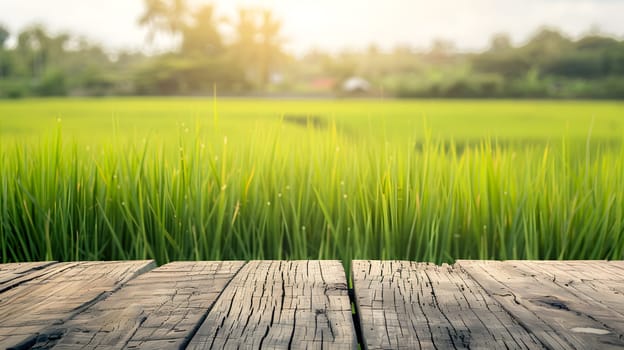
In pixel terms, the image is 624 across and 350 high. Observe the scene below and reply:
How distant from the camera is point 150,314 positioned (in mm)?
1149

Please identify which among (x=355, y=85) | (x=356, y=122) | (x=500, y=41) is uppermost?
(x=500, y=41)

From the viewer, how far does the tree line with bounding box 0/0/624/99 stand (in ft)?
101

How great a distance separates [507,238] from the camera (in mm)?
2236

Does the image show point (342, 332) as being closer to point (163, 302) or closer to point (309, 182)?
point (163, 302)

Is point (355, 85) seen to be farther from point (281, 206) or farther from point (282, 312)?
point (282, 312)

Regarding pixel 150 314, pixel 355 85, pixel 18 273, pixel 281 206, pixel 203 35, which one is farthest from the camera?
pixel 203 35

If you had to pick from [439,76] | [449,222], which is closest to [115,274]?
[449,222]

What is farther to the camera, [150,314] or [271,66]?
[271,66]

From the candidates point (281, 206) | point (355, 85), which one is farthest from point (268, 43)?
point (281, 206)

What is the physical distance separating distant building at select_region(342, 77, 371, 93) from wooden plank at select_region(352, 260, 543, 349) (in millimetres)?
31873

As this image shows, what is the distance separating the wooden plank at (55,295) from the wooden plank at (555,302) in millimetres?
877

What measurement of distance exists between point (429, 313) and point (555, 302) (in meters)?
0.30

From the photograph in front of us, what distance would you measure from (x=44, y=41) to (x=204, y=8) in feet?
42.5

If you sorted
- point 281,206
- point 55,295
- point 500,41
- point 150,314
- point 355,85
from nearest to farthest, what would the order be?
point 150,314 < point 55,295 < point 281,206 < point 355,85 < point 500,41
